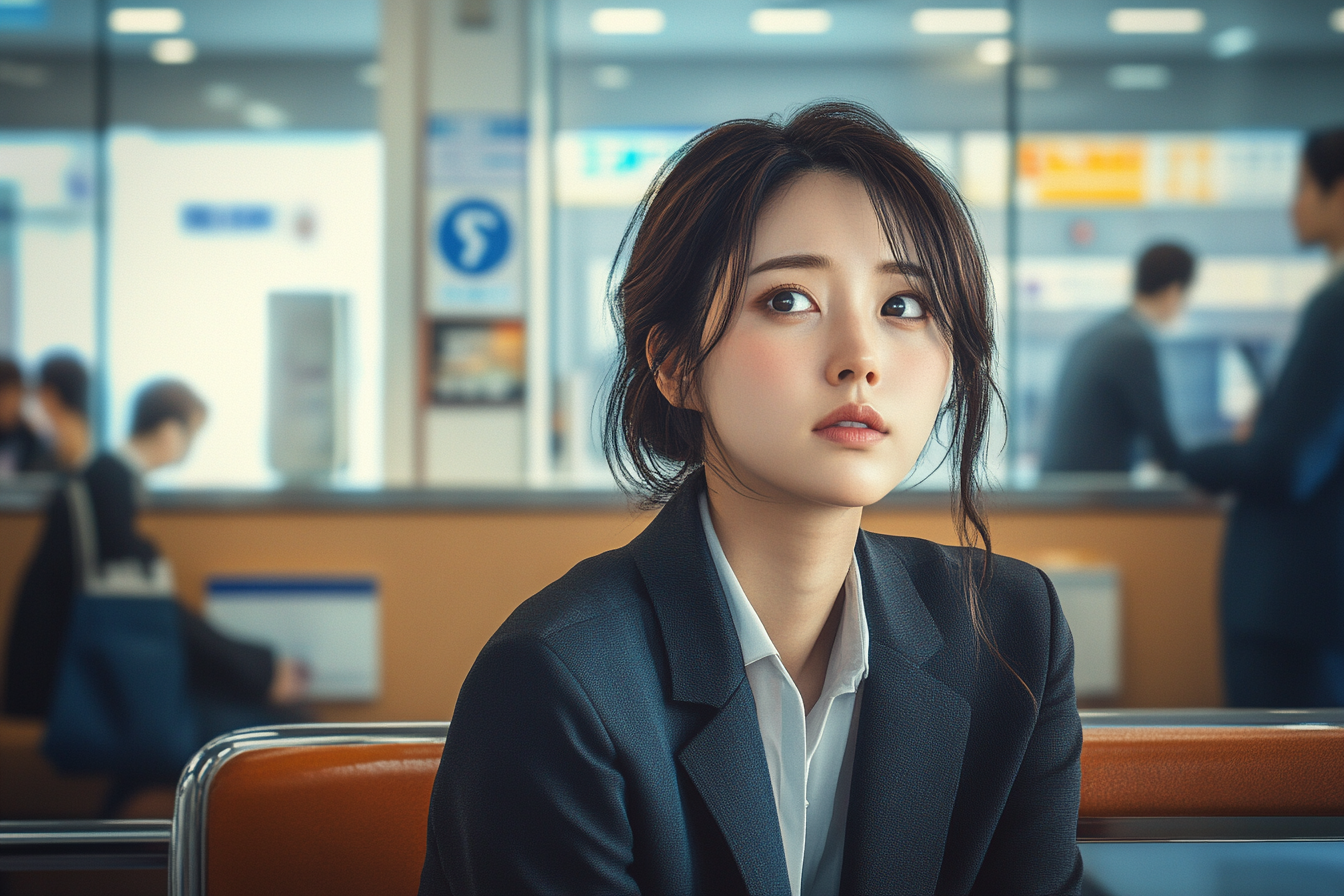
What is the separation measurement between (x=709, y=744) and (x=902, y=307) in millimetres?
367

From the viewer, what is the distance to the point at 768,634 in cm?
91

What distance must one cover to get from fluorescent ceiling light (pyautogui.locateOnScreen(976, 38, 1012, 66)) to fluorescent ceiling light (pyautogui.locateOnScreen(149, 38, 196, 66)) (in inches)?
175

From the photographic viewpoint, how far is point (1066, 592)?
3.23 meters

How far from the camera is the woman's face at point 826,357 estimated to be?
0.78 m

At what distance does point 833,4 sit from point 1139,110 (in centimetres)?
183

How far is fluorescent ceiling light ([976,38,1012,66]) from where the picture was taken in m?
5.80

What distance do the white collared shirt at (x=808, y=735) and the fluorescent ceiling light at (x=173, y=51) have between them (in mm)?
6400

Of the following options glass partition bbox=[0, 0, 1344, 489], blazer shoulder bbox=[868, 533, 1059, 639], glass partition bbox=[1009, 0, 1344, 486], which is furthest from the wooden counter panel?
glass partition bbox=[1009, 0, 1344, 486]

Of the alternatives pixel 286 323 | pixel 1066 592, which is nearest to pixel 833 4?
pixel 286 323

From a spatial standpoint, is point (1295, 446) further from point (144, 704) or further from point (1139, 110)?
point (1139, 110)

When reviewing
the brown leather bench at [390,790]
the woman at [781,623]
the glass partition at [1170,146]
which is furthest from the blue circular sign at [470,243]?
the woman at [781,623]

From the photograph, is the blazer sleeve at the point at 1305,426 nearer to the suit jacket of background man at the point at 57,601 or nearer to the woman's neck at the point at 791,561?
the woman's neck at the point at 791,561

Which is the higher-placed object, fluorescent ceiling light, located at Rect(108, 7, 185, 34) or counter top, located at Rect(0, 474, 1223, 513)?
fluorescent ceiling light, located at Rect(108, 7, 185, 34)

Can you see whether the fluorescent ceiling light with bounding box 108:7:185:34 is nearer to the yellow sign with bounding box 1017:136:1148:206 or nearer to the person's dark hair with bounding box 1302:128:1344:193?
the yellow sign with bounding box 1017:136:1148:206
